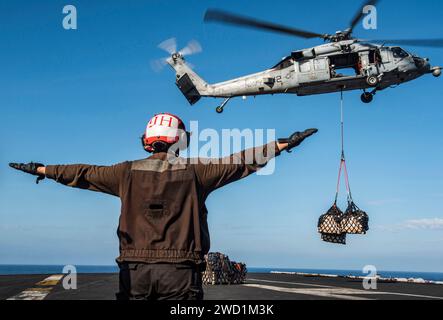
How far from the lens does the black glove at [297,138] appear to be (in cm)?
422

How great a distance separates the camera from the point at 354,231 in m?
14.3

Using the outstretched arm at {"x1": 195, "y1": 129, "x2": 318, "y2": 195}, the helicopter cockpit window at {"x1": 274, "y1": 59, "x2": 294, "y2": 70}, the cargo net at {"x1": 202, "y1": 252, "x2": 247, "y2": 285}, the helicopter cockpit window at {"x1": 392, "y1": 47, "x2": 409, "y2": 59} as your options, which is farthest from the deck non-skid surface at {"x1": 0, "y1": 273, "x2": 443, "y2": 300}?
the helicopter cockpit window at {"x1": 392, "y1": 47, "x2": 409, "y2": 59}

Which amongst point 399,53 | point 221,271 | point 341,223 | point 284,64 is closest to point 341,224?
point 341,223

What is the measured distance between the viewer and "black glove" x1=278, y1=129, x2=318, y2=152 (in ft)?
13.9

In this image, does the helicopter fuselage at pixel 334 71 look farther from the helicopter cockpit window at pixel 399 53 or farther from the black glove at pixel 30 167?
the black glove at pixel 30 167

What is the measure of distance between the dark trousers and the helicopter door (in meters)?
21.4

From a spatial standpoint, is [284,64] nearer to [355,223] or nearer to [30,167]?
[355,223]

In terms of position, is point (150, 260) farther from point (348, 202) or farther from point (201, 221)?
point (348, 202)

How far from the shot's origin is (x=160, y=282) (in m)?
4.12

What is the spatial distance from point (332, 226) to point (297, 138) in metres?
10.8

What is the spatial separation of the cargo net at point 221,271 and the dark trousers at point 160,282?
16927mm

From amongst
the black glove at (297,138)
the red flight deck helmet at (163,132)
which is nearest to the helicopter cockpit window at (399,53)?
the black glove at (297,138)
